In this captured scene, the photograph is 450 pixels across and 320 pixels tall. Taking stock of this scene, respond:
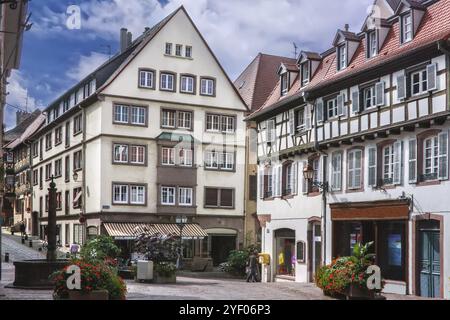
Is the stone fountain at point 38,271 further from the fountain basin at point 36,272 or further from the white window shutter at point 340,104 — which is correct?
the white window shutter at point 340,104

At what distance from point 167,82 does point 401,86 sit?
1810cm

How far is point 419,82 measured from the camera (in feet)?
63.2

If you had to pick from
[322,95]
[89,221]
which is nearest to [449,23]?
[322,95]

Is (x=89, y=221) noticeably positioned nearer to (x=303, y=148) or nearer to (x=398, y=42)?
(x=303, y=148)

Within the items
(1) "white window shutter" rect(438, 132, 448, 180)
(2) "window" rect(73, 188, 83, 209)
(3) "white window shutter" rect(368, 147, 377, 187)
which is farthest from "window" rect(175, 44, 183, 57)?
(1) "white window shutter" rect(438, 132, 448, 180)

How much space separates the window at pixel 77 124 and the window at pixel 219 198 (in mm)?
7557

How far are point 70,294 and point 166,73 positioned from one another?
84.1 feet

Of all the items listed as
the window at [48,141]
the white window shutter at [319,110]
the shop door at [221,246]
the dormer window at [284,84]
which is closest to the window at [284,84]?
the dormer window at [284,84]

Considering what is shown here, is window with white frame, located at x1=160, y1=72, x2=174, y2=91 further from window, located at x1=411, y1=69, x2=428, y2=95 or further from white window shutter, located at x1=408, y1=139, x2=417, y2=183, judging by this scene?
white window shutter, located at x1=408, y1=139, x2=417, y2=183

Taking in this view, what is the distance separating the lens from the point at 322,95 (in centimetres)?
2445

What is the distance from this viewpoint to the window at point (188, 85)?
36.1 meters

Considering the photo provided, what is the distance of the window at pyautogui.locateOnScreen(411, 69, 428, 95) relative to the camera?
19.0 meters

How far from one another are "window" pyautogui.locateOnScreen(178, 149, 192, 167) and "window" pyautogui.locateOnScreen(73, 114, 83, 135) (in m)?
5.44
